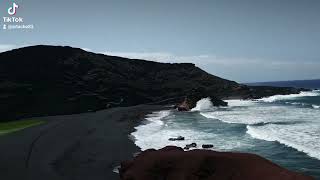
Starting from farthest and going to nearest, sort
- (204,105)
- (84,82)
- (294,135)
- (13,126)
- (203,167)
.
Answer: (84,82) → (204,105) → (13,126) → (294,135) → (203,167)

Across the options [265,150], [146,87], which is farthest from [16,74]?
[265,150]

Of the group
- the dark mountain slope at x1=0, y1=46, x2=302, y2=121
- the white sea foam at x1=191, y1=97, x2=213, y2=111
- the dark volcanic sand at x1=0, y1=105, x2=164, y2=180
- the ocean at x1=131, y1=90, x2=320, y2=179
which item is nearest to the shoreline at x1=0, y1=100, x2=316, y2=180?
the dark volcanic sand at x1=0, y1=105, x2=164, y2=180

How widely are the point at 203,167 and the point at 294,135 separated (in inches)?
1007

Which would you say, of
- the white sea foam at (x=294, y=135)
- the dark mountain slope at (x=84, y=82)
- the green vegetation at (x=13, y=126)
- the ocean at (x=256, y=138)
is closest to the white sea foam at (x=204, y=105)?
the dark mountain slope at (x=84, y=82)

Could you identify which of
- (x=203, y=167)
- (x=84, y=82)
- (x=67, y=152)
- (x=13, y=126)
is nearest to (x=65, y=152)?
(x=67, y=152)

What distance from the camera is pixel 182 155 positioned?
76.5 feet

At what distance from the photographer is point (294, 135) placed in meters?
44.0

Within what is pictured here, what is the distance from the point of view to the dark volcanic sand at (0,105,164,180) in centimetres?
3056

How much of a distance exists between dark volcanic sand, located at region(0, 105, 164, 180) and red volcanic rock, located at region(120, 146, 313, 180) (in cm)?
558

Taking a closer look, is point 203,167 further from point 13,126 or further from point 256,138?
point 13,126

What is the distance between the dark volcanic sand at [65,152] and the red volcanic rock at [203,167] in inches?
220

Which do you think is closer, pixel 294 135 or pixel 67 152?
pixel 67 152

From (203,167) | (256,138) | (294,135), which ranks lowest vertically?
(256,138)

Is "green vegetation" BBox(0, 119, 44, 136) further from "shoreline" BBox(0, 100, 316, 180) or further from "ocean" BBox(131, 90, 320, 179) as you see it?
"ocean" BBox(131, 90, 320, 179)
